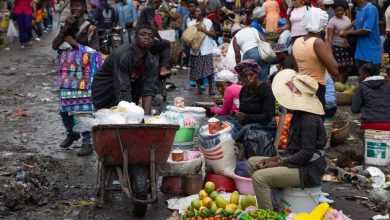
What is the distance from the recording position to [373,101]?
9172 millimetres

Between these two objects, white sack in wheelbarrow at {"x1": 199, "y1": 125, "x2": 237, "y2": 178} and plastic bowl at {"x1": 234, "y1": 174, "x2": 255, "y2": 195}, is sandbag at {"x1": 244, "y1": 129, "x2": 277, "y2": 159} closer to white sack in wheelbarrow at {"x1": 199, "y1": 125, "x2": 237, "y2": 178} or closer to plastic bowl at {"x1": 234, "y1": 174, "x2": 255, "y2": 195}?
white sack in wheelbarrow at {"x1": 199, "y1": 125, "x2": 237, "y2": 178}

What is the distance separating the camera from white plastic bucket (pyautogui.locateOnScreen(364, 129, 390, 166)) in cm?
905

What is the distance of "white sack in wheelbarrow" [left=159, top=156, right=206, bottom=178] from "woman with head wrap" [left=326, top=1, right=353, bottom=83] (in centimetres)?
672

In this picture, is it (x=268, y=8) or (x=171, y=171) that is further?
(x=268, y=8)

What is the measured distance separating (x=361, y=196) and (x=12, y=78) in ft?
35.4

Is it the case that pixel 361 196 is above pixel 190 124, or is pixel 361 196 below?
below

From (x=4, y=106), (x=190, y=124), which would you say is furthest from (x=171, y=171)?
(x=4, y=106)

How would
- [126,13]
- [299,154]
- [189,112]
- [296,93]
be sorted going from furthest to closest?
[126,13]
[189,112]
[296,93]
[299,154]

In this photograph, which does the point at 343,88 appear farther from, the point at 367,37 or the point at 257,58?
the point at 257,58

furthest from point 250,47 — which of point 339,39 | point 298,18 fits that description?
point 339,39

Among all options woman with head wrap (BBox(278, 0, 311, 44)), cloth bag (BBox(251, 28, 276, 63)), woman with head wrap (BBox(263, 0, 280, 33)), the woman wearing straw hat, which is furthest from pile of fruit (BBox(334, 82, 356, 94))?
the woman wearing straw hat

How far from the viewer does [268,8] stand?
1756 cm

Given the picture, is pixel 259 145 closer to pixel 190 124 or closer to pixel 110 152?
pixel 190 124

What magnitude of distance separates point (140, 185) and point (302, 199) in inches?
59.4
